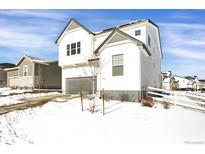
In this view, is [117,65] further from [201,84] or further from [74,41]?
[201,84]

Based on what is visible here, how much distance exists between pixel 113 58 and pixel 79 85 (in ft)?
13.6

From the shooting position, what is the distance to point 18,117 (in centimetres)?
818

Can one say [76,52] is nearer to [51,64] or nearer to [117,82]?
[117,82]

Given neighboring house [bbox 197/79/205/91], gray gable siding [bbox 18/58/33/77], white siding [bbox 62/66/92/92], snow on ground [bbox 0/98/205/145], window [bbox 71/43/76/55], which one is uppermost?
window [bbox 71/43/76/55]

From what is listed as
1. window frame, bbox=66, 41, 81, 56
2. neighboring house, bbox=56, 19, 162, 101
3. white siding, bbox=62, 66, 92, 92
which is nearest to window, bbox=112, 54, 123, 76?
neighboring house, bbox=56, 19, 162, 101

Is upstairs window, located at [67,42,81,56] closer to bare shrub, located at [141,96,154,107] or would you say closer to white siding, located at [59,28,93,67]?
white siding, located at [59,28,93,67]

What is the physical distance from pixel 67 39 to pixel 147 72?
615 centimetres

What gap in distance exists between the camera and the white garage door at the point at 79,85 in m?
13.8

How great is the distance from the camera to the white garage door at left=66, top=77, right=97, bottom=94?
1383 centimetres

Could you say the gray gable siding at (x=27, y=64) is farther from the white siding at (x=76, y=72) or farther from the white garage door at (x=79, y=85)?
the white garage door at (x=79, y=85)

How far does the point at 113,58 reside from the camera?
37.6 feet

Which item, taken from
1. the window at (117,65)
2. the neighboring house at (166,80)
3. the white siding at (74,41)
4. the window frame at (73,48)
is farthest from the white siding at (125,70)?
the neighboring house at (166,80)

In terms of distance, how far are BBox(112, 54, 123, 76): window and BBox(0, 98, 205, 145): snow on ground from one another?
7.87 feet
